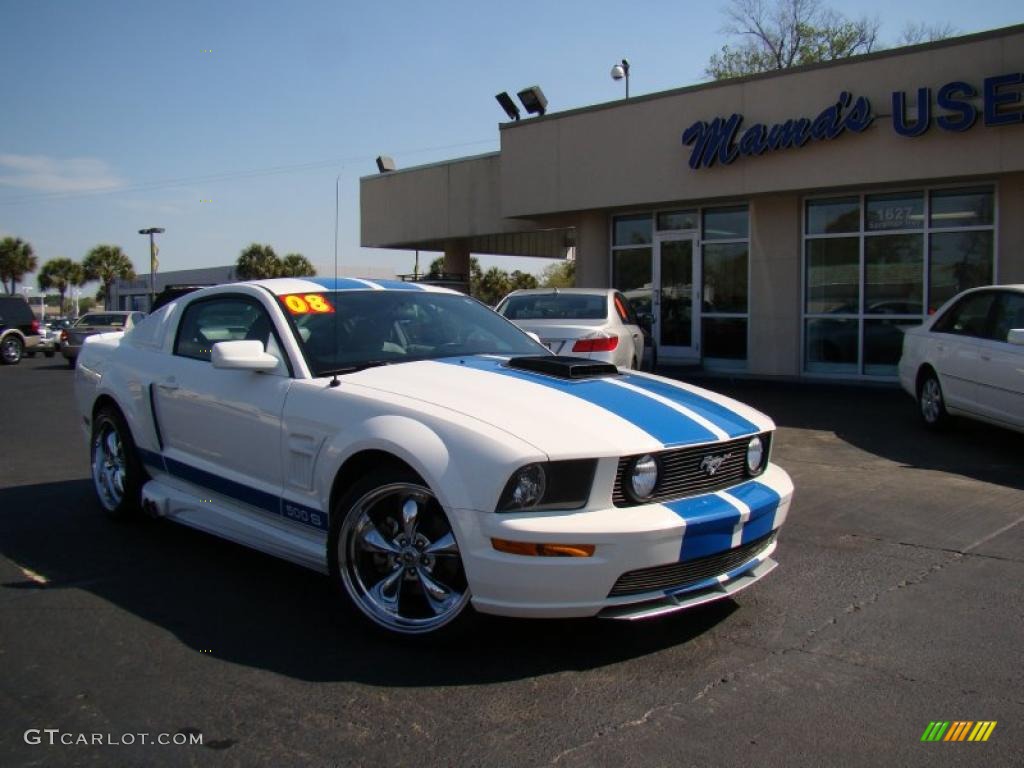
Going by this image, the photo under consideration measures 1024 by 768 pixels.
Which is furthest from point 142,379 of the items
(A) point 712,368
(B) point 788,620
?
(A) point 712,368

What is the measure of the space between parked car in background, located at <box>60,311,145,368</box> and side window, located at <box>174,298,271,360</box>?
17591mm

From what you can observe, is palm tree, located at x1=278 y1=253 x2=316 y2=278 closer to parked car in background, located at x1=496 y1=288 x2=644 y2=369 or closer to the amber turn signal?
parked car in background, located at x1=496 y1=288 x2=644 y2=369

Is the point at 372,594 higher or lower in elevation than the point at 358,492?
lower

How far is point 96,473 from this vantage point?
6078 millimetres

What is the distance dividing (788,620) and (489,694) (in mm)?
1496

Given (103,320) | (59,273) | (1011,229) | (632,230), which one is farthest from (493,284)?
(59,273)

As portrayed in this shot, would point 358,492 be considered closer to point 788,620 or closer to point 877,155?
point 788,620

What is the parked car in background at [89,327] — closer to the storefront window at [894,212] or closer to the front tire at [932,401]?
the storefront window at [894,212]

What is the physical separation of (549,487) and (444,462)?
1.35ft

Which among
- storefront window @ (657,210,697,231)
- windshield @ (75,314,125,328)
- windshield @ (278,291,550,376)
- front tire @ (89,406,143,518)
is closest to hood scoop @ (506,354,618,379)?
windshield @ (278,291,550,376)

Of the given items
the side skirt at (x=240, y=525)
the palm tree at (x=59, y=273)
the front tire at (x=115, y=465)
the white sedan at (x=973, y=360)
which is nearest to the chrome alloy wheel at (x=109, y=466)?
the front tire at (x=115, y=465)

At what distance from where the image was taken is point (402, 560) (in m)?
3.81

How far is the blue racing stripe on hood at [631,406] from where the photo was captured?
378 cm

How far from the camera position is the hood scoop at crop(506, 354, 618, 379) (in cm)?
433
